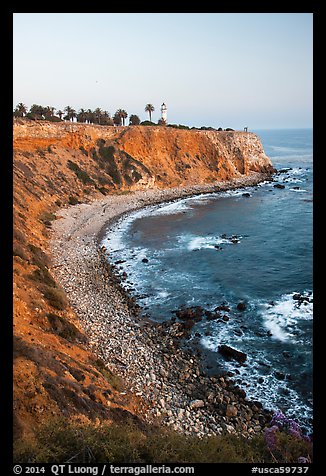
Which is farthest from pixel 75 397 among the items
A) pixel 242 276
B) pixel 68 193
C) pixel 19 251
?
pixel 68 193

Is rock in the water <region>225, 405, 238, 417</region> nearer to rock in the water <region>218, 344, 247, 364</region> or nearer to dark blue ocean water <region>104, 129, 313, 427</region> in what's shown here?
dark blue ocean water <region>104, 129, 313, 427</region>

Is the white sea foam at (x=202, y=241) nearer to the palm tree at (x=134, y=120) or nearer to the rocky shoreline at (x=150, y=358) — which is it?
the rocky shoreline at (x=150, y=358)

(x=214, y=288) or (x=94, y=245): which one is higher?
(x=94, y=245)

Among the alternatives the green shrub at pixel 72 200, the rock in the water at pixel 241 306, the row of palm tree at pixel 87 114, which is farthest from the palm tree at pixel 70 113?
the rock in the water at pixel 241 306

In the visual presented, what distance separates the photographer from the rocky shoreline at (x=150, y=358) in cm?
1171

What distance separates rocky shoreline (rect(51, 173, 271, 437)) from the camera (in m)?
11.7

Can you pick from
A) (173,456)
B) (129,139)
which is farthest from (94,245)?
(129,139)

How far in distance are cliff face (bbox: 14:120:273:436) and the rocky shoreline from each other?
1015mm

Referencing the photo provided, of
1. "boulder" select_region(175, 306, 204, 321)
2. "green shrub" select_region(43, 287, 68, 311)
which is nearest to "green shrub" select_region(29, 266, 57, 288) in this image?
"green shrub" select_region(43, 287, 68, 311)

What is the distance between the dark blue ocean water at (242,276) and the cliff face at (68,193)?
6225 millimetres

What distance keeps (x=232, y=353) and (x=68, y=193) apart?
3291 centimetres
